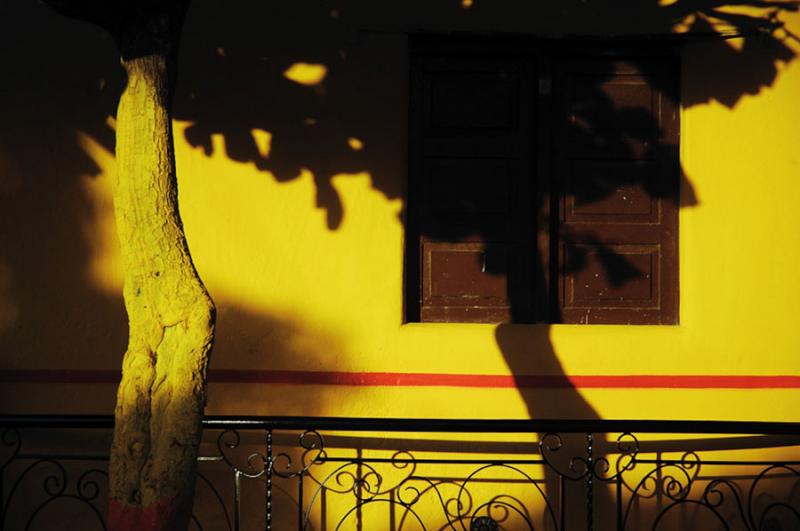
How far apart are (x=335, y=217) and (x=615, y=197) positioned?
67.6 inches

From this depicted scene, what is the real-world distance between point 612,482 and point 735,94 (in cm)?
241

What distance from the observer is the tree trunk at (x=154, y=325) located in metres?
3.38

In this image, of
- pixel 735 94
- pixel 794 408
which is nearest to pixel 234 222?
pixel 735 94

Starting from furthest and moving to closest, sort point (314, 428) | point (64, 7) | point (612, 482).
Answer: point (612, 482), point (314, 428), point (64, 7)

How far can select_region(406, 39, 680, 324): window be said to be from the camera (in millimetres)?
5965

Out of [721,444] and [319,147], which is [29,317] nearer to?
[319,147]

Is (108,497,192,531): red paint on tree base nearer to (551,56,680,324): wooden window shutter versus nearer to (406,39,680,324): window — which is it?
(406,39,680,324): window

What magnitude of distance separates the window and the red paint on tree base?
9.01 ft

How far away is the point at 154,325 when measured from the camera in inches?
136

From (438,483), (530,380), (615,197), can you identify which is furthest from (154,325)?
(615,197)

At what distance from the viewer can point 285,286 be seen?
5805 mm

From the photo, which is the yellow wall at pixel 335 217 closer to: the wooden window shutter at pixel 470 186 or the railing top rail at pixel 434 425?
the wooden window shutter at pixel 470 186

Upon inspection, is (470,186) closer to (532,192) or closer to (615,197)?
(532,192)

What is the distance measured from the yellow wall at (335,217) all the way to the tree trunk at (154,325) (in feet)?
7.28
